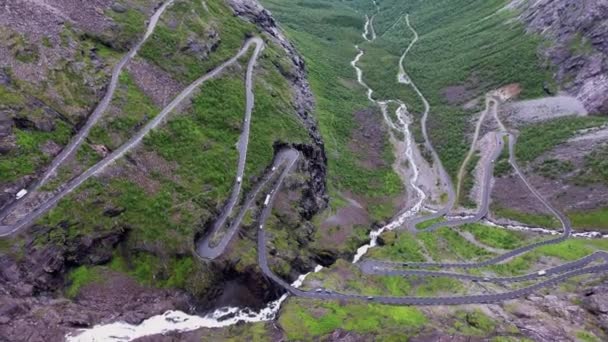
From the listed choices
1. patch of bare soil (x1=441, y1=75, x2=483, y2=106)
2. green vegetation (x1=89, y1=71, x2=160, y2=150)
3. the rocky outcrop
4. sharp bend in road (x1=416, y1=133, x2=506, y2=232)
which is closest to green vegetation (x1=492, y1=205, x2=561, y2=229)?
sharp bend in road (x1=416, y1=133, x2=506, y2=232)

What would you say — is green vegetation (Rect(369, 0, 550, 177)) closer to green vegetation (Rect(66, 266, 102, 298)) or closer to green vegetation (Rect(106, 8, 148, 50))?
green vegetation (Rect(106, 8, 148, 50))

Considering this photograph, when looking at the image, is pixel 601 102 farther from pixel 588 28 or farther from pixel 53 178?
pixel 53 178

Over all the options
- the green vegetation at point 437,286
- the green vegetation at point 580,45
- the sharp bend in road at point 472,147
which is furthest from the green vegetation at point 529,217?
the green vegetation at point 580,45

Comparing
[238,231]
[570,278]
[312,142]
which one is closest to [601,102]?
[570,278]

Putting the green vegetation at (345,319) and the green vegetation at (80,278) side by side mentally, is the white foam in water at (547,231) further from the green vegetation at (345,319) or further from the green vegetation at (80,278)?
the green vegetation at (80,278)

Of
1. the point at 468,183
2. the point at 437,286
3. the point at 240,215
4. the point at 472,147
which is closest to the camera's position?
the point at 437,286

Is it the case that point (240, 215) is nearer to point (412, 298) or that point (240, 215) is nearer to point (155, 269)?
point (155, 269)

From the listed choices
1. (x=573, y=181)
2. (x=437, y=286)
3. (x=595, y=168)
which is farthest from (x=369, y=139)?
(x=437, y=286)
